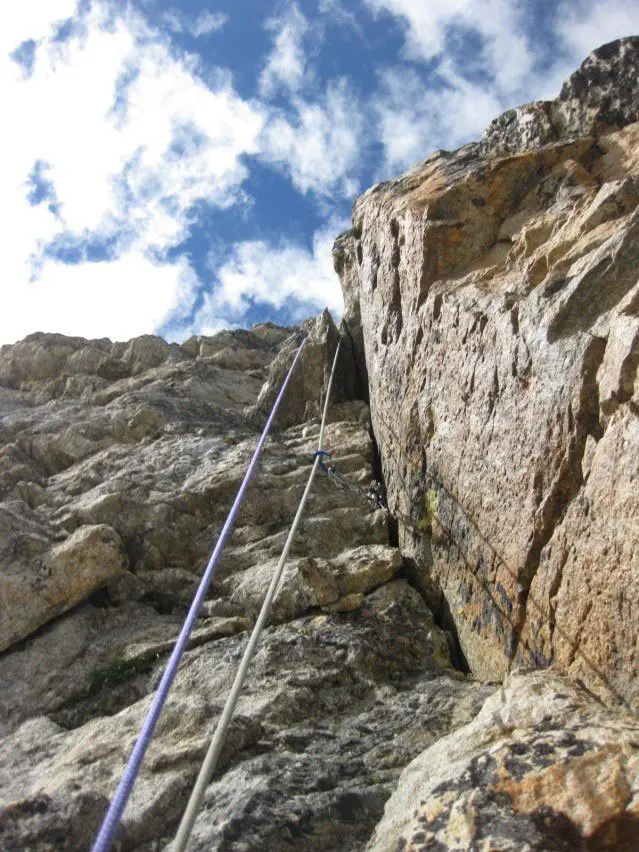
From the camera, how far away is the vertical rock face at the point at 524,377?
482 centimetres

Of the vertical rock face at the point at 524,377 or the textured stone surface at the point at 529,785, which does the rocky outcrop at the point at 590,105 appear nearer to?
the vertical rock face at the point at 524,377

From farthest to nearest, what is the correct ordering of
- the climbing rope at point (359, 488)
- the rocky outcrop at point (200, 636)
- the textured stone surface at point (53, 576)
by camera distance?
the climbing rope at point (359, 488), the textured stone surface at point (53, 576), the rocky outcrop at point (200, 636)

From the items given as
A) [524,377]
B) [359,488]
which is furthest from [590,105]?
[359,488]

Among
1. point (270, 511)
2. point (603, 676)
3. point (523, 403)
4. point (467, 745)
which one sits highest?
point (523, 403)

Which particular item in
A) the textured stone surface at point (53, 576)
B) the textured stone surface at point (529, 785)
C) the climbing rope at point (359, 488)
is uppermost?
the climbing rope at point (359, 488)

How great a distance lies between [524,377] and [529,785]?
3427 mm

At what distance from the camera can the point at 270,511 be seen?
9609 mm

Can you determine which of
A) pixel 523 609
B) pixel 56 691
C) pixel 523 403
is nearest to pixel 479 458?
pixel 523 403

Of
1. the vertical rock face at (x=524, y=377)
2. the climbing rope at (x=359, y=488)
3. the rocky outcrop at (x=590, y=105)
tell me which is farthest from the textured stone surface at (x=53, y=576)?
the rocky outcrop at (x=590, y=105)

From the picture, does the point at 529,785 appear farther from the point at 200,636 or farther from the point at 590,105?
the point at 590,105

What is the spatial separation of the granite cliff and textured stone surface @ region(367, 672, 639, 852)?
0.7 inches

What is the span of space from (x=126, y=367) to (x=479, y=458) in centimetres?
1348

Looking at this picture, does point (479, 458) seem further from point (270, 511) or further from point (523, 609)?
point (270, 511)

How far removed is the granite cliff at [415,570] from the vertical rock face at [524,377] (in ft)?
0.10
